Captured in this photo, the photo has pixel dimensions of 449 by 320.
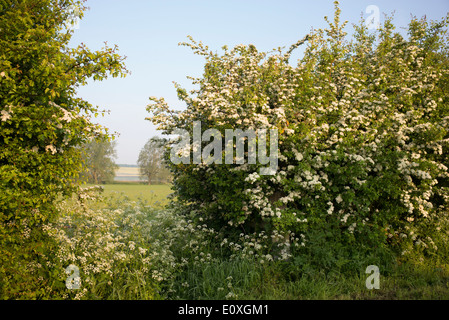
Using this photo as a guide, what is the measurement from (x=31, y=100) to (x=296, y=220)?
5.32 metres

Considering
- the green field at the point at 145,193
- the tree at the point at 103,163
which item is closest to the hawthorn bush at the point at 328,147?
the green field at the point at 145,193

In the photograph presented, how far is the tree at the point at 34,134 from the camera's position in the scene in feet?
16.3

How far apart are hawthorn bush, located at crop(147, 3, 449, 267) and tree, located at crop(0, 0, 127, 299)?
2.76m

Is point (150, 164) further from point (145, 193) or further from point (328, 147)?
point (328, 147)

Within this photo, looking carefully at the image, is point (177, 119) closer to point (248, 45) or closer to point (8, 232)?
point (248, 45)

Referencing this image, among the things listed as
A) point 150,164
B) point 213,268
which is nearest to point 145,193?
point 213,268

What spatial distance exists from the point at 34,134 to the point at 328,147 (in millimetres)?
5904

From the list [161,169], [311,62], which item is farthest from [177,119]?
[161,169]

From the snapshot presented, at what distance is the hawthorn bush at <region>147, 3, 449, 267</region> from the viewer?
7074 millimetres

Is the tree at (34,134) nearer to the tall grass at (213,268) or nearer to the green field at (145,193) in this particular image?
the tall grass at (213,268)

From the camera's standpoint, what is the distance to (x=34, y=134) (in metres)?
5.30

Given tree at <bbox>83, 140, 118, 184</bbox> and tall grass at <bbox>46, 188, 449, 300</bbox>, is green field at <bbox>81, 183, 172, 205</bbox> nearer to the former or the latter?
tall grass at <bbox>46, 188, 449, 300</bbox>
